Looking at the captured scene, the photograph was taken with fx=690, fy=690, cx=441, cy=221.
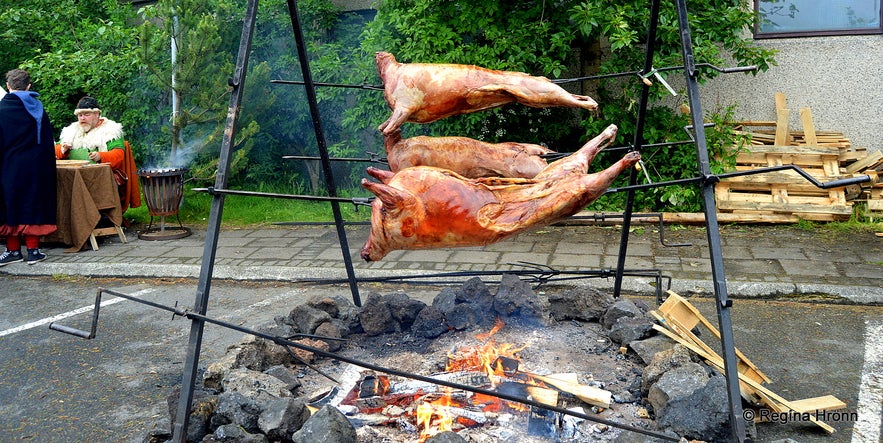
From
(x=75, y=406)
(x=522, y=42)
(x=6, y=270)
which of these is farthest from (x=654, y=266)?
(x=6, y=270)

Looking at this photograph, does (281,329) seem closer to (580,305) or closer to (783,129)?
(580,305)

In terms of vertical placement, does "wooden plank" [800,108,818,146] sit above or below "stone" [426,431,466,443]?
above

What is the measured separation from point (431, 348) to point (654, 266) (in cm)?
305

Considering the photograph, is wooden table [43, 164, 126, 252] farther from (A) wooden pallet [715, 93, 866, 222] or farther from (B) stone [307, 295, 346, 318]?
(A) wooden pallet [715, 93, 866, 222]

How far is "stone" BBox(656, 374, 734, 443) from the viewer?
2.95m

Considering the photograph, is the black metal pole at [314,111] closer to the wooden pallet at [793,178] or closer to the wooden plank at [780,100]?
the wooden pallet at [793,178]

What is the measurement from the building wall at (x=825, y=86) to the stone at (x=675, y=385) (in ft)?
20.8

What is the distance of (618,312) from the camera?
4.08 m

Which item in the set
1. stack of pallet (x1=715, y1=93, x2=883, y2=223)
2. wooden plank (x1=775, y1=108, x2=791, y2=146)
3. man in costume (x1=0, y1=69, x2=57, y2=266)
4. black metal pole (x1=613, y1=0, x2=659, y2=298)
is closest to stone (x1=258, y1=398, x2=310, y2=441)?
black metal pole (x1=613, y1=0, x2=659, y2=298)

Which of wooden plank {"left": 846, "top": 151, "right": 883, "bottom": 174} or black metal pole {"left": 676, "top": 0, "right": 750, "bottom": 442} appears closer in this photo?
black metal pole {"left": 676, "top": 0, "right": 750, "bottom": 442}

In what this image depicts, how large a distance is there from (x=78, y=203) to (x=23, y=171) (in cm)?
66

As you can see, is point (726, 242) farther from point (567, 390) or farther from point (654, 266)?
point (567, 390)

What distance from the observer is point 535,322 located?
4.18 metres

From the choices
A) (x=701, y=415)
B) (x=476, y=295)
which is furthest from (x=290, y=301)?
(x=701, y=415)
